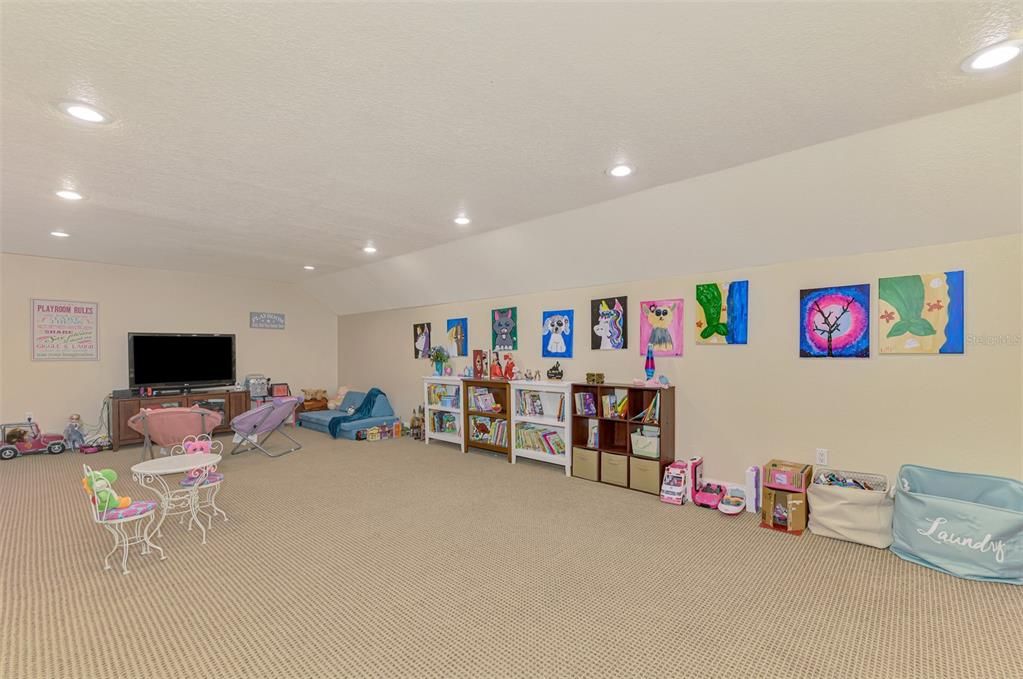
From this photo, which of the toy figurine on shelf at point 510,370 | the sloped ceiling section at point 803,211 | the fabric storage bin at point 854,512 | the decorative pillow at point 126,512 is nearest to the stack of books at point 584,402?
the toy figurine on shelf at point 510,370

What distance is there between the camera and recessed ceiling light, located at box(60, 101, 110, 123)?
2.23m

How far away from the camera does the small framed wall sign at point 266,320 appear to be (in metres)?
7.72

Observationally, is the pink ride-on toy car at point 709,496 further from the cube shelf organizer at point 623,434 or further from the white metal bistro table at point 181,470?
the white metal bistro table at point 181,470

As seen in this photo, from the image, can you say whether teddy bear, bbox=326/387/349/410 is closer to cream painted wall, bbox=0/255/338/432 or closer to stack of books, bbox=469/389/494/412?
cream painted wall, bbox=0/255/338/432

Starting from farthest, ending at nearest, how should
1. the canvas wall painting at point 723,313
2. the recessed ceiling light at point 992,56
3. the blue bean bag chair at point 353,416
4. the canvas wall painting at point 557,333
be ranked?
the blue bean bag chair at point 353,416
the canvas wall painting at point 557,333
the canvas wall painting at point 723,313
the recessed ceiling light at point 992,56

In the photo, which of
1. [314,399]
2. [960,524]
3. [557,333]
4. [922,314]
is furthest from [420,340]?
[960,524]

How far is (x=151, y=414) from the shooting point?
512 centimetres

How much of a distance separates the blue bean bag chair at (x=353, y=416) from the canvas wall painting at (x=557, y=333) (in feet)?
9.81

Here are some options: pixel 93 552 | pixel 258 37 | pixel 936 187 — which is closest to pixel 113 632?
pixel 93 552

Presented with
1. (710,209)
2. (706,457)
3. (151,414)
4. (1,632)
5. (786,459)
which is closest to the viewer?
(1,632)

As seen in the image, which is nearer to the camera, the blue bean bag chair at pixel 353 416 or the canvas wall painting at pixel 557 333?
the canvas wall painting at pixel 557 333

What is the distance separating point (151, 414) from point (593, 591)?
5.08m

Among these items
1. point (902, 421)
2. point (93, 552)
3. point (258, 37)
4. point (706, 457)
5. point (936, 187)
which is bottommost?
point (93, 552)

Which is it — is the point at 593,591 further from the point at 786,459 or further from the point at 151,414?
the point at 151,414
